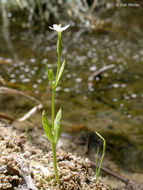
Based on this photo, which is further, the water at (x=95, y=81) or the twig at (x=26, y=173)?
the water at (x=95, y=81)

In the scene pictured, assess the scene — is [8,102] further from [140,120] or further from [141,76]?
[141,76]

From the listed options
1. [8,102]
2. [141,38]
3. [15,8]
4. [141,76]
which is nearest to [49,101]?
[8,102]

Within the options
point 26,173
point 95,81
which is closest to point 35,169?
point 26,173

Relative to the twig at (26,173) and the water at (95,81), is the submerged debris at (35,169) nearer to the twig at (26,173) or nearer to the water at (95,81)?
the twig at (26,173)

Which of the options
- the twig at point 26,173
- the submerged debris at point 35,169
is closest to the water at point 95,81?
the submerged debris at point 35,169

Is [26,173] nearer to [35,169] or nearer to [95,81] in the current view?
[35,169]

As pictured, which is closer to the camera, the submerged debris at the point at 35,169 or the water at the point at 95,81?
the submerged debris at the point at 35,169

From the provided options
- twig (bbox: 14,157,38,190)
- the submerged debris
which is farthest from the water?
twig (bbox: 14,157,38,190)
